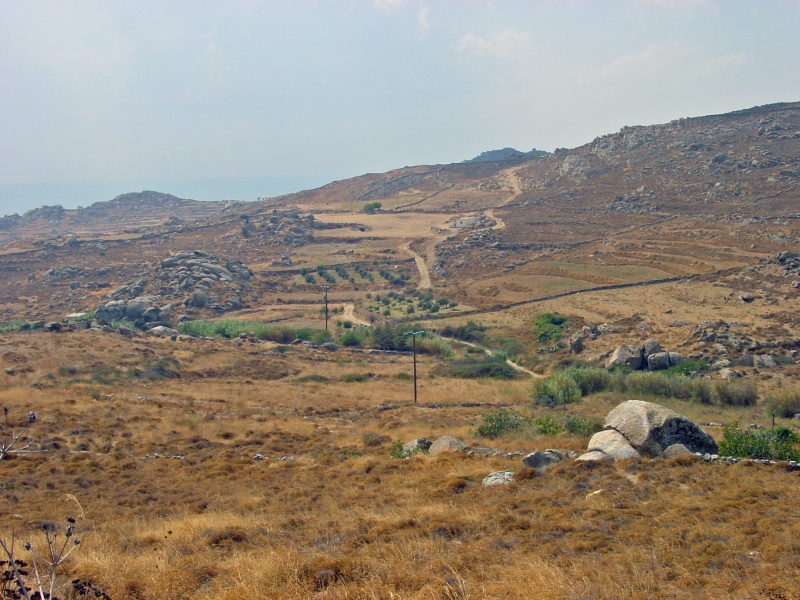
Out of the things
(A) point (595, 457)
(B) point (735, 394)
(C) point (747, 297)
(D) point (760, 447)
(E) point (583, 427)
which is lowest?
(B) point (735, 394)

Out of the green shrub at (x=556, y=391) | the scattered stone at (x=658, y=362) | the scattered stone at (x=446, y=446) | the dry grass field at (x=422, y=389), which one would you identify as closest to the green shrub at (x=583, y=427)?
the dry grass field at (x=422, y=389)

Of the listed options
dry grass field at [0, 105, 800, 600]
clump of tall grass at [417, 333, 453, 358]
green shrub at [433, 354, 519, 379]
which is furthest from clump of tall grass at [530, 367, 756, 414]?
clump of tall grass at [417, 333, 453, 358]

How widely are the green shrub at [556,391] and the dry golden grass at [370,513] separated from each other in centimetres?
310

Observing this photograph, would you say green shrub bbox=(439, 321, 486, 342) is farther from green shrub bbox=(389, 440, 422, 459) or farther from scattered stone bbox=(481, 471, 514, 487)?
scattered stone bbox=(481, 471, 514, 487)

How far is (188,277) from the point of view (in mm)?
77375

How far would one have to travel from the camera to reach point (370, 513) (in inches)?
506

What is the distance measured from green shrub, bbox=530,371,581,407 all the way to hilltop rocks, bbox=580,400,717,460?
46.1 feet

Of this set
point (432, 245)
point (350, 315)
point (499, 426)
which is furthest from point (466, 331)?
point (432, 245)

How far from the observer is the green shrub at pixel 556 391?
1276 inches

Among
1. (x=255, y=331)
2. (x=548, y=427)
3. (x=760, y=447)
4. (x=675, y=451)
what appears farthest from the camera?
(x=255, y=331)

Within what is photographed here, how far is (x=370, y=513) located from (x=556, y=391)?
2214cm

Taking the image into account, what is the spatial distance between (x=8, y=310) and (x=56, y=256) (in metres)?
22.9

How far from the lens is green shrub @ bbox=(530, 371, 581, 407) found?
32.4 m

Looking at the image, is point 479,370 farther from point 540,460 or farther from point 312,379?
point 540,460
